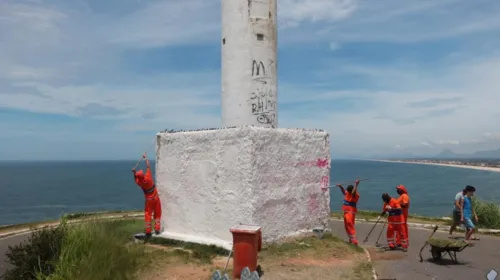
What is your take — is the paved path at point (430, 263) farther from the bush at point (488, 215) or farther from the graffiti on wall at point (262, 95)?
the graffiti on wall at point (262, 95)

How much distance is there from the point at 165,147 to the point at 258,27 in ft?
14.2

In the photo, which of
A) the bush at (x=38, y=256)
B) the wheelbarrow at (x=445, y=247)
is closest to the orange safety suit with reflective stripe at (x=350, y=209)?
the wheelbarrow at (x=445, y=247)

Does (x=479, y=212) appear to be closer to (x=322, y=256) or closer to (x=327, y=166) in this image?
(x=327, y=166)

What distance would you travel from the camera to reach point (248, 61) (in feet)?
38.0

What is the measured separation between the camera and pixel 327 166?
12609 millimetres

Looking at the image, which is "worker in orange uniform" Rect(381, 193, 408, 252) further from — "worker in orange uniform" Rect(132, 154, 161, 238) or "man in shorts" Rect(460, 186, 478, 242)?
"worker in orange uniform" Rect(132, 154, 161, 238)

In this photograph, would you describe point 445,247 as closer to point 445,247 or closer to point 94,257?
point 445,247

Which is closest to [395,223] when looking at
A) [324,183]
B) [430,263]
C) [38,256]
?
[430,263]

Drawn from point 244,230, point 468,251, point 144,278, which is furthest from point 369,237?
point 144,278

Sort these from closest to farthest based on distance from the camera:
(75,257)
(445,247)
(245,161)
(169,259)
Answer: (75,257), (169,259), (445,247), (245,161)

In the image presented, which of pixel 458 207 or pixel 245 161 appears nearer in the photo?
pixel 245 161

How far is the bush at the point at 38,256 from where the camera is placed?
8.14 meters

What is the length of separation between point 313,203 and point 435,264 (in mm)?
3469

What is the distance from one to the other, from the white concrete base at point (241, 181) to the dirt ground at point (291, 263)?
0.61 meters
